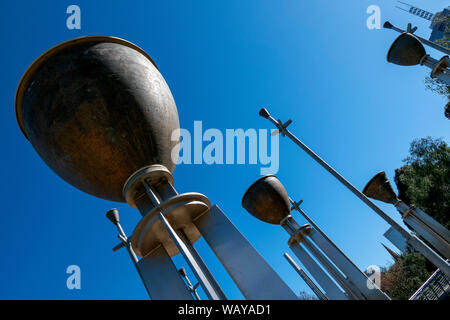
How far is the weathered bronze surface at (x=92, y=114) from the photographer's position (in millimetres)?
3479

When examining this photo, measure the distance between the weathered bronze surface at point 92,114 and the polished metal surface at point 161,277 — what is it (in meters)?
1.08

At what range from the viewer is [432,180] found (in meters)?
19.2

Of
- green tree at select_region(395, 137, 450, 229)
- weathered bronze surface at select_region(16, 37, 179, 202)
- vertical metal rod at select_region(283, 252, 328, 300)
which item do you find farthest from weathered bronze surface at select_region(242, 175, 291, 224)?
green tree at select_region(395, 137, 450, 229)

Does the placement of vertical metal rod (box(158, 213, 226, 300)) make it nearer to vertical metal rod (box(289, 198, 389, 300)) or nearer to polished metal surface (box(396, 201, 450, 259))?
vertical metal rod (box(289, 198, 389, 300))

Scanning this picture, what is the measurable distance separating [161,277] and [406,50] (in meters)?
12.5

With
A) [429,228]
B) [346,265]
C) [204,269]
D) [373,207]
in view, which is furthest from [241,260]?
[429,228]

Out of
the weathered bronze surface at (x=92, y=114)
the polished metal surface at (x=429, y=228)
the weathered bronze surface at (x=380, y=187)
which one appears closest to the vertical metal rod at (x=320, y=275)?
the weathered bronze surface at (x=380, y=187)

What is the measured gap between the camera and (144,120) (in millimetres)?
3789

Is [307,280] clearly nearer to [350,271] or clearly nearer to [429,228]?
[350,271]

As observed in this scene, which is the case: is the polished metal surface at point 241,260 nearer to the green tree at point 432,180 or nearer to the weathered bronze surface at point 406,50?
the weathered bronze surface at point 406,50

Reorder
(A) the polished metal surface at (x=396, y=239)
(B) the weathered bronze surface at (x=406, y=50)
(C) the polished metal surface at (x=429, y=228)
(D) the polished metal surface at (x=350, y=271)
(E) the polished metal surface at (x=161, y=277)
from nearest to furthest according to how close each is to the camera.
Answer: (E) the polished metal surface at (x=161, y=277) → (D) the polished metal surface at (x=350, y=271) → (C) the polished metal surface at (x=429, y=228) → (B) the weathered bronze surface at (x=406, y=50) → (A) the polished metal surface at (x=396, y=239)
